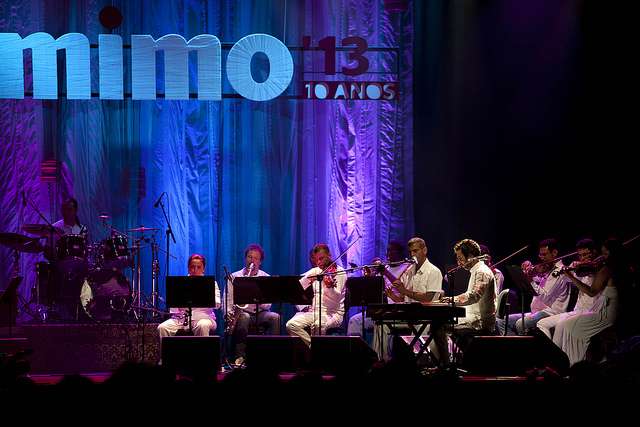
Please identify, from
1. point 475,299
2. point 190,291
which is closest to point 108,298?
point 190,291

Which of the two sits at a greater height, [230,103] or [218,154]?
[230,103]

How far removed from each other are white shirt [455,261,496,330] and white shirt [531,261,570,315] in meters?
1.37

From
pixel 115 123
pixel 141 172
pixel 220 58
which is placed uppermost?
pixel 220 58

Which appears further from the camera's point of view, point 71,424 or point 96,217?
point 96,217

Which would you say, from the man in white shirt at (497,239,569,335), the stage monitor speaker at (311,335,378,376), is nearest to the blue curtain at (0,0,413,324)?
the man in white shirt at (497,239,569,335)

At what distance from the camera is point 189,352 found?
7.80 meters

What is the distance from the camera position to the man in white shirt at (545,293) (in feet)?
30.1

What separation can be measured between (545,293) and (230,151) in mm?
4307

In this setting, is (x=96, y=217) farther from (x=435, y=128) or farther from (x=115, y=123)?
(x=435, y=128)

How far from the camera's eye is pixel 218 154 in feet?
33.8

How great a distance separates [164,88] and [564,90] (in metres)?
5.31

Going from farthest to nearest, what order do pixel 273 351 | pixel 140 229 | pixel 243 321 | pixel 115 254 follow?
pixel 140 229 < pixel 243 321 < pixel 115 254 < pixel 273 351

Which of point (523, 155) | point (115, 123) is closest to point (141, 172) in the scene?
point (115, 123)

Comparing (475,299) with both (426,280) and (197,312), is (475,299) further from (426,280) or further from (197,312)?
(197,312)
